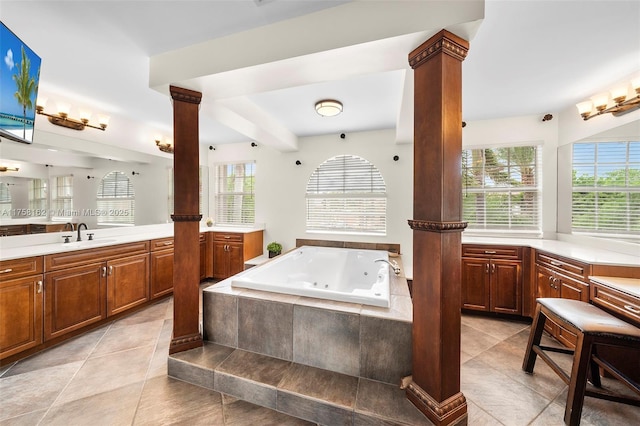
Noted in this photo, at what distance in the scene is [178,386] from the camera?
170 centimetres

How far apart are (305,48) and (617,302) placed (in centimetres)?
273

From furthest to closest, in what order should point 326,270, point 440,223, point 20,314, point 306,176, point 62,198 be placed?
point 306,176
point 326,270
point 62,198
point 20,314
point 440,223

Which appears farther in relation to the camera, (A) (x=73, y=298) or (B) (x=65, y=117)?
(B) (x=65, y=117)

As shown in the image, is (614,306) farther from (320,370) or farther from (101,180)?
(101,180)

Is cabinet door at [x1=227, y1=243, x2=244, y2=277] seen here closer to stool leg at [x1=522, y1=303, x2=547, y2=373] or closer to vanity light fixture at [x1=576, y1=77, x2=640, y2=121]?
stool leg at [x1=522, y1=303, x2=547, y2=373]

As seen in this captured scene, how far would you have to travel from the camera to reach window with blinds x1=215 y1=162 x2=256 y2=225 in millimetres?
4453

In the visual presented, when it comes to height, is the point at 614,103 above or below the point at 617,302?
above

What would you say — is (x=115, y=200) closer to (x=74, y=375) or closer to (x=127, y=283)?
(x=127, y=283)

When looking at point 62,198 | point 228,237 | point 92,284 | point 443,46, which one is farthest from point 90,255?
point 443,46

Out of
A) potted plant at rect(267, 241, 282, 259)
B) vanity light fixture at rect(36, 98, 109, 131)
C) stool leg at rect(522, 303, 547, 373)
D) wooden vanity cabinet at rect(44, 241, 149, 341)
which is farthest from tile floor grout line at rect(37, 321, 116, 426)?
stool leg at rect(522, 303, 547, 373)

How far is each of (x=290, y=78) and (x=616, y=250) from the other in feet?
11.1

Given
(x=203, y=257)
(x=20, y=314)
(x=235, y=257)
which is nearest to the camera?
(x=20, y=314)

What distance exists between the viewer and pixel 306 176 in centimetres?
407

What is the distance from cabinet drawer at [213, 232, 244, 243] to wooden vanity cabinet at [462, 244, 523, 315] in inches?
125
